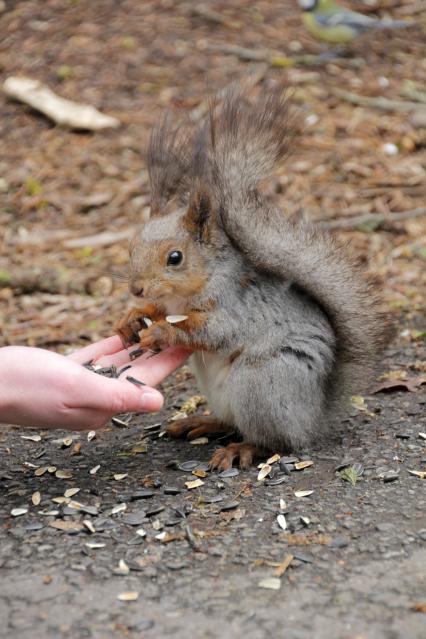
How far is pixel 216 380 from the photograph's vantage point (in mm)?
Result: 3104

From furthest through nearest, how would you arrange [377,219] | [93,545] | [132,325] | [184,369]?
[377,219] → [184,369] → [132,325] → [93,545]

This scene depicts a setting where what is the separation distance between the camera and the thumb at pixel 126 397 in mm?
2640

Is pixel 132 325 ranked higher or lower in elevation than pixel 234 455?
higher

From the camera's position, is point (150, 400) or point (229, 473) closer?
point (150, 400)

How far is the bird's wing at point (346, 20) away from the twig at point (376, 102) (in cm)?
69

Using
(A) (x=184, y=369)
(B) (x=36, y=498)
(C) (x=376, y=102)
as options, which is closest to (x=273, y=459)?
(B) (x=36, y=498)

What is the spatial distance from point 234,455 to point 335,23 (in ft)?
16.1

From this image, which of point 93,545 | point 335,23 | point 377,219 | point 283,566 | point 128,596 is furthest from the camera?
point 335,23

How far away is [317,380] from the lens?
10.1 feet

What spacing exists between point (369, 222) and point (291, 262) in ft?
8.27

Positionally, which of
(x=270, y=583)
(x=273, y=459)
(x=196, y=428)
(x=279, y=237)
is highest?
(x=279, y=237)

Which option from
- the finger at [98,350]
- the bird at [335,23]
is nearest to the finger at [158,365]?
the finger at [98,350]

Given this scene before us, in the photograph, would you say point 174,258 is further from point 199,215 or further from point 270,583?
point 270,583

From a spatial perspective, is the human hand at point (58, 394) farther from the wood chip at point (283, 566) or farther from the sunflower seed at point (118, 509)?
the wood chip at point (283, 566)
